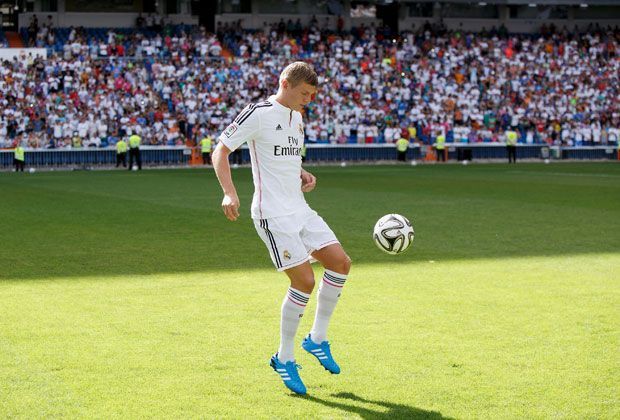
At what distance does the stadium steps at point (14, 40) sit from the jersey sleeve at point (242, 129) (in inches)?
1793

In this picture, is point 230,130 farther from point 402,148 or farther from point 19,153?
point 402,148

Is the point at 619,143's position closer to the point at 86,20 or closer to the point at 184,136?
the point at 184,136

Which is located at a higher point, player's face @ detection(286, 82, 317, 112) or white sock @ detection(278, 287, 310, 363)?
player's face @ detection(286, 82, 317, 112)

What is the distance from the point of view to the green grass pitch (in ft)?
20.8

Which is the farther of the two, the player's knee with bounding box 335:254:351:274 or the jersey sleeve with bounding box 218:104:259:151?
the player's knee with bounding box 335:254:351:274

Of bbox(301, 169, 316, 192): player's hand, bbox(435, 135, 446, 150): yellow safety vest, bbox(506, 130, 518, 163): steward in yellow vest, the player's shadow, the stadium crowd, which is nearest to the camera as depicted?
the player's shadow

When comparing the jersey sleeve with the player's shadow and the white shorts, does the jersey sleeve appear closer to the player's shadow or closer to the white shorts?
the white shorts

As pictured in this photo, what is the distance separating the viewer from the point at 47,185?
3109 centimetres

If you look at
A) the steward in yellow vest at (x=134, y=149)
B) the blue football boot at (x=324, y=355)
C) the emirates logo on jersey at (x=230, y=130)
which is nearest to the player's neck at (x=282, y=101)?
the emirates logo on jersey at (x=230, y=130)

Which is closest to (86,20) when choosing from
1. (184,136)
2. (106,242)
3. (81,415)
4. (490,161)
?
(184,136)

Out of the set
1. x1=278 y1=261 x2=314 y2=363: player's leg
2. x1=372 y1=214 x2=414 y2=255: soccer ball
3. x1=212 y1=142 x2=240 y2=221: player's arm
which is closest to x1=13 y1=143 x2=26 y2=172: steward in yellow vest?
x1=372 y1=214 x2=414 y2=255: soccer ball

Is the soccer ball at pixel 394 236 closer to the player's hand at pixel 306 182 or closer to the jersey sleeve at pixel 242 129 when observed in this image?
the player's hand at pixel 306 182

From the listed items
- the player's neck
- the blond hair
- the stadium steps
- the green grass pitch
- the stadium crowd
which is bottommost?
the green grass pitch

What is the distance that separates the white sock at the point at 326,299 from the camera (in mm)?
7071
